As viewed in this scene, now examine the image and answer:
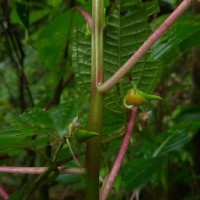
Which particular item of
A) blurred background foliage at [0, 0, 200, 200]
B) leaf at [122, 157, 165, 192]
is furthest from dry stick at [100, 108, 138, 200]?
leaf at [122, 157, 165, 192]

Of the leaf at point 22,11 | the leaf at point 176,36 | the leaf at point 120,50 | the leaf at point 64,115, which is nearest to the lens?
the leaf at point 64,115

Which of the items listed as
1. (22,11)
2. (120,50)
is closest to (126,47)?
(120,50)

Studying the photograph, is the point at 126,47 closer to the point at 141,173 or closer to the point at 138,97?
the point at 138,97

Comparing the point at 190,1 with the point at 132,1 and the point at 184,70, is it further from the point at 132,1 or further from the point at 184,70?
the point at 184,70

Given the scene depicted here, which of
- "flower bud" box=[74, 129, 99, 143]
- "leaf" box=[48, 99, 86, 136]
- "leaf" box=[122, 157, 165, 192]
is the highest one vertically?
"leaf" box=[48, 99, 86, 136]

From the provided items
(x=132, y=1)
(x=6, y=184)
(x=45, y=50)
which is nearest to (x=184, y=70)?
(x=6, y=184)

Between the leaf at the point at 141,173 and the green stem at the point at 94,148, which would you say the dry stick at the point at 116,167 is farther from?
the leaf at the point at 141,173

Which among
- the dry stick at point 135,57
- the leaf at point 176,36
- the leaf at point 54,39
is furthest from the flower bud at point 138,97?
the leaf at point 54,39

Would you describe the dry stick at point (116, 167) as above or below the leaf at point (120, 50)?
below

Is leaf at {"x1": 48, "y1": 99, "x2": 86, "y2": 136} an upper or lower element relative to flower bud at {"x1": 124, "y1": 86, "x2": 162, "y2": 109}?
lower

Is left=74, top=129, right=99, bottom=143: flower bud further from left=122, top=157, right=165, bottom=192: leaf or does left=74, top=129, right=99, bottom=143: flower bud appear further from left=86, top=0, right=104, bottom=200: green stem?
left=122, top=157, right=165, bottom=192: leaf
